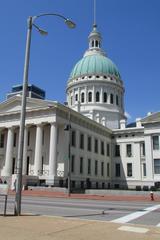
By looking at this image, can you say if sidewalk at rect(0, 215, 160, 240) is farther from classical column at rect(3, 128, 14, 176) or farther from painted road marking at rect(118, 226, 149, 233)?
classical column at rect(3, 128, 14, 176)

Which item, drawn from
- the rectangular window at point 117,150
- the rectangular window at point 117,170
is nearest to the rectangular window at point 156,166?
the rectangular window at point 117,170

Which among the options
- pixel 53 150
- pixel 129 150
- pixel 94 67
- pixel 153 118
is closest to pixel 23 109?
pixel 53 150

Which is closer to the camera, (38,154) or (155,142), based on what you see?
(38,154)

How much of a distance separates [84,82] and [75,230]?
6734cm

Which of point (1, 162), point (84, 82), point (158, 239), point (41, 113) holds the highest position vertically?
point (84, 82)

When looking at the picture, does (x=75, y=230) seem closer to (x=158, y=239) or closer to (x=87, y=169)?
(x=158, y=239)

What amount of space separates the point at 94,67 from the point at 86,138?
26850 millimetres

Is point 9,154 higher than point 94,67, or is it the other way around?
point 94,67

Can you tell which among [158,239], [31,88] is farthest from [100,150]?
[158,239]

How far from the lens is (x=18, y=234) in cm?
935

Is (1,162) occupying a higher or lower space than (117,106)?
lower

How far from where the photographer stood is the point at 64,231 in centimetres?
1016

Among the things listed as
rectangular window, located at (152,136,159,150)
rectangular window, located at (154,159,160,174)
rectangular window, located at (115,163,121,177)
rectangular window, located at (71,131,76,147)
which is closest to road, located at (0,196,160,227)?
rectangular window, located at (71,131,76,147)

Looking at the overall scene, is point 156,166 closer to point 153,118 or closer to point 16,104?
point 153,118
